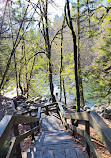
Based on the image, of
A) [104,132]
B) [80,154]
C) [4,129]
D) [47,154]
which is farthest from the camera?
[47,154]

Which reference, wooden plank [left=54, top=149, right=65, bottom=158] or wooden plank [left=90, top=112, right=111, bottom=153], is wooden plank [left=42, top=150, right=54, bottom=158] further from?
wooden plank [left=90, top=112, right=111, bottom=153]

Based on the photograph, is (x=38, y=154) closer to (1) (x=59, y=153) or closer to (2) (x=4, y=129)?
(1) (x=59, y=153)

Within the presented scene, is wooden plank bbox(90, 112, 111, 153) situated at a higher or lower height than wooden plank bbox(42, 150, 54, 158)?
higher

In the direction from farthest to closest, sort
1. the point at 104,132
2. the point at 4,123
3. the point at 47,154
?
1. the point at 47,154
2. the point at 4,123
3. the point at 104,132

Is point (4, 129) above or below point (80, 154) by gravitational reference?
above

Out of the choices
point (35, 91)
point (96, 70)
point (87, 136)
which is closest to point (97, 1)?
point (96, 70)

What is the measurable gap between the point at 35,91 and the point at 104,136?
11.7 meters

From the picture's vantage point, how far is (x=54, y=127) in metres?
6.25

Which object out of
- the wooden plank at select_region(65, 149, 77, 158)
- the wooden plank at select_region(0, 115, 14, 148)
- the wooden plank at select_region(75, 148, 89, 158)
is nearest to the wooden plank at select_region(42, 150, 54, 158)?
the wooden plank at select_region(65, 149, 77, 158)

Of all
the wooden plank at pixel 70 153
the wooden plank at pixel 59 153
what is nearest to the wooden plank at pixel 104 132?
the wooden plank at pixel 70 153

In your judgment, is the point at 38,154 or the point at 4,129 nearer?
the point at 4,129

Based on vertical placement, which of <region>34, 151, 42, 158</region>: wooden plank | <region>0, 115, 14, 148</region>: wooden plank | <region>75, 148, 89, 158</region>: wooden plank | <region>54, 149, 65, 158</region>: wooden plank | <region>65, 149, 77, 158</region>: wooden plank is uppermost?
<region>0, 115, 14, 148</region>: wooden plank

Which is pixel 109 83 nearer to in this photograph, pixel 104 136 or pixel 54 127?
pixel 54 127

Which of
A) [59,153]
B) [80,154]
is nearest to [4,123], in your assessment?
[59,153]
